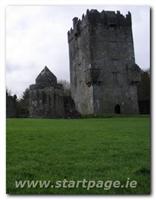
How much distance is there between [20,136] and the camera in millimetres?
8477

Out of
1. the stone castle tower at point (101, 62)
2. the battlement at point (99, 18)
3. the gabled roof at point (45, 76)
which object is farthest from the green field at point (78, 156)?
the stone castle tower at point (101, 62)

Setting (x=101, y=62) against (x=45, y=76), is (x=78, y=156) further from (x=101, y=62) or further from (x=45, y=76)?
(x=101, y=62)

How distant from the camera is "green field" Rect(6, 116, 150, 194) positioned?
7.74 m

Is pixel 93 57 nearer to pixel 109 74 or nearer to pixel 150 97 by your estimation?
pixel 109 74

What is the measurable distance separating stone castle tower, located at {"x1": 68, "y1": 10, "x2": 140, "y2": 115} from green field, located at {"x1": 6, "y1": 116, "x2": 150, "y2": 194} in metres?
9.32

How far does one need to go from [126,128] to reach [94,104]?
846cm

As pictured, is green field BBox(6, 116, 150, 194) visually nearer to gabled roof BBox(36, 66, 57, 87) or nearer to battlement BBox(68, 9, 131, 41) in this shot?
gabled roof BBox(36, 66, 57, 87)

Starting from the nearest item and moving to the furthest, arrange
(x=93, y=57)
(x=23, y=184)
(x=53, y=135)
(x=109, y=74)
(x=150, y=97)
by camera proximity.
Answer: (x=23, y=184) < (x=150, y=97) < (x=53, y=135) < (x=109, y=74) < (x=93, y=57)

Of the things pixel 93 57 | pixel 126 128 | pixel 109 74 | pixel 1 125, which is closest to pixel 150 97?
pixel 126 128

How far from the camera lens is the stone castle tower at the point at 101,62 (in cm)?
1930

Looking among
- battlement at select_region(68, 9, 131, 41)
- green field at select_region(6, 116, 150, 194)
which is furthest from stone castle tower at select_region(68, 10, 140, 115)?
green field at select_region(6, 116, 150, 194)

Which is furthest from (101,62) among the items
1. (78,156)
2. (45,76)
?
(78,156)

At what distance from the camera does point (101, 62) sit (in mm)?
21484

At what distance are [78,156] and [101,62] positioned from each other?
1362 cm
